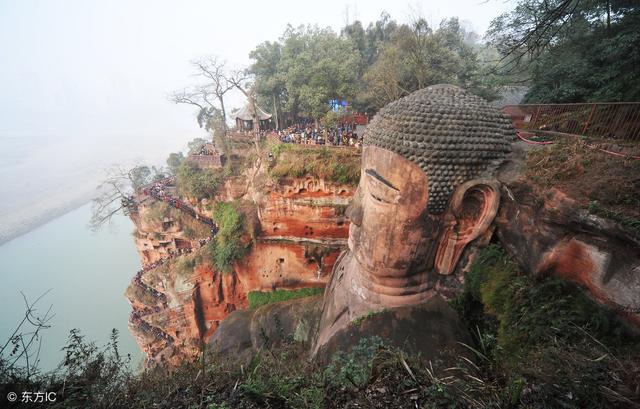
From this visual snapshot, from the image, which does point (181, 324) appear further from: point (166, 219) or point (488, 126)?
point (488, 126)

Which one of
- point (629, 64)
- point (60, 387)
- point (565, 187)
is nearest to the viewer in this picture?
point (60, 387)

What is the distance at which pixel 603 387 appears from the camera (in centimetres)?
197

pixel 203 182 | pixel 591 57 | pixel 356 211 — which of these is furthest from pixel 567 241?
pixel 203 182

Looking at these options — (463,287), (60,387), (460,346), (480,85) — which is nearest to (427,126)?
(463,287)

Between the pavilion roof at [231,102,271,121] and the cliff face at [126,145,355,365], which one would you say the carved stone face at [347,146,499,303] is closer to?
the cliff face at [126,145,355,365]

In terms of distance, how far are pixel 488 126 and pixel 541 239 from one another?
1633 millimetres

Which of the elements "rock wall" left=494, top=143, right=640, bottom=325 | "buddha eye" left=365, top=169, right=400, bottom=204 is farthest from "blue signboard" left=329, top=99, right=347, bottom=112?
"rock wall" left=494, top=143, right=640, bottom=325

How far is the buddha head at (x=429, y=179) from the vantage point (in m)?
3.98

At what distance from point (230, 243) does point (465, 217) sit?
9853 millimetres

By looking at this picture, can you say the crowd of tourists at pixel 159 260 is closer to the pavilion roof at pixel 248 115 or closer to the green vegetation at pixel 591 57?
the pavilion roof at pixel 248 115

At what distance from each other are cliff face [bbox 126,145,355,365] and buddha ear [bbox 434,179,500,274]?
619 cm

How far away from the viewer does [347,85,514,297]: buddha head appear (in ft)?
13.0

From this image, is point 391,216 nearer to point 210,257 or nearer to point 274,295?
point 274,295

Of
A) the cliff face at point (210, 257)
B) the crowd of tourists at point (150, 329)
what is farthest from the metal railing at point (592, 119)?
the crowd of tourists at point (150, 329)
